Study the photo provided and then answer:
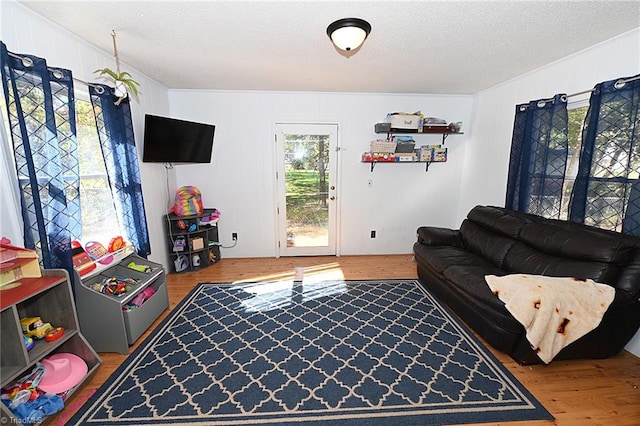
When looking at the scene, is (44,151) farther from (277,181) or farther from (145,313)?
(277,181)

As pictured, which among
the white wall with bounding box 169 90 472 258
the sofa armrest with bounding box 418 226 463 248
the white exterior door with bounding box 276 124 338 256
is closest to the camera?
the sofa armrest with bounding box 418 226 463 248

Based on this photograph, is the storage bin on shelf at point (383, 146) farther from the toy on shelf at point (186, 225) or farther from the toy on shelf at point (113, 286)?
the toy on shelf at point (113, 286)

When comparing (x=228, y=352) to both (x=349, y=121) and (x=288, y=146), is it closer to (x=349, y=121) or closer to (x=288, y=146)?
(x=288, y=146)

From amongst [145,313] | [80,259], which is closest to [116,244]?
[80,259]

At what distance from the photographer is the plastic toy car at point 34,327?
164 centimetres

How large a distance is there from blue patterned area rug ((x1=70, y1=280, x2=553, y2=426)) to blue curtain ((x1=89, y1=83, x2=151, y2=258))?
0.91m

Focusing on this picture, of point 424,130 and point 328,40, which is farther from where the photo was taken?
point 424,130

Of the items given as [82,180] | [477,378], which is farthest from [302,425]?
[82,180]

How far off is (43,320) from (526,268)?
3.66 metres

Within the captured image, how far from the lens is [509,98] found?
3.25 m

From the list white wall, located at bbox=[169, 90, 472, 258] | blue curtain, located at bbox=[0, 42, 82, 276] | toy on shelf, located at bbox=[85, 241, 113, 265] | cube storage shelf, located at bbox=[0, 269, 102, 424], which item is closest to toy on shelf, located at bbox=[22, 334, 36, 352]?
cube storage shelf, located at bbox=[0, 269, 102, 424]

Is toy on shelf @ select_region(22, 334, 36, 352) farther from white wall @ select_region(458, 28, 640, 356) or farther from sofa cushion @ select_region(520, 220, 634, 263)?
white wall @ select_region(458, 28, 640, 356)

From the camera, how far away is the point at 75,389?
1.69 m

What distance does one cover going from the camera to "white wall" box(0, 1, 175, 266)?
1673 mm
